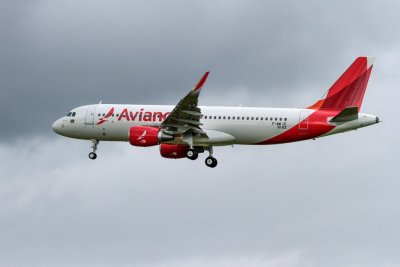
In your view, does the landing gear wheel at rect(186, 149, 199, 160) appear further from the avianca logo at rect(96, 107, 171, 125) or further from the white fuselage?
the avianca logo at rect(96, 107, 171, 125)

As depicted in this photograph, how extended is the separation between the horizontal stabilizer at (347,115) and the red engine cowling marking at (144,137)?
16.9 m

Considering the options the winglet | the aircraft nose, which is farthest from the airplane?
the winglet

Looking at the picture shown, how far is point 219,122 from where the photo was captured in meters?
101

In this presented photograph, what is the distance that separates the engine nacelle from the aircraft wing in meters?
0.68

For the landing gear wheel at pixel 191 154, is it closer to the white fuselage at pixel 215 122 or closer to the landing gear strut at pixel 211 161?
the landing gear strut at pixel 211 161

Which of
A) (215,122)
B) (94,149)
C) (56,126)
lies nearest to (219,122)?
(215,122)

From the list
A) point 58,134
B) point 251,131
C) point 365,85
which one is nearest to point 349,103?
point 365,85

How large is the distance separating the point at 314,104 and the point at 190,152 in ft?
42.8

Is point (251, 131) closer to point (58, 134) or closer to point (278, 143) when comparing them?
point (278, 143)

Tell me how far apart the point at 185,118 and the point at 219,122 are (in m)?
4.93

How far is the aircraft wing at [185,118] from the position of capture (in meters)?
93.8

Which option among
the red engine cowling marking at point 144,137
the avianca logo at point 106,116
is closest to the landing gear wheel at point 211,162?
the red engine cowling marking at point 144,137

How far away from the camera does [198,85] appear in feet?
301

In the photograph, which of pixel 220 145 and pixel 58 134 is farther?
pixel 58 134
